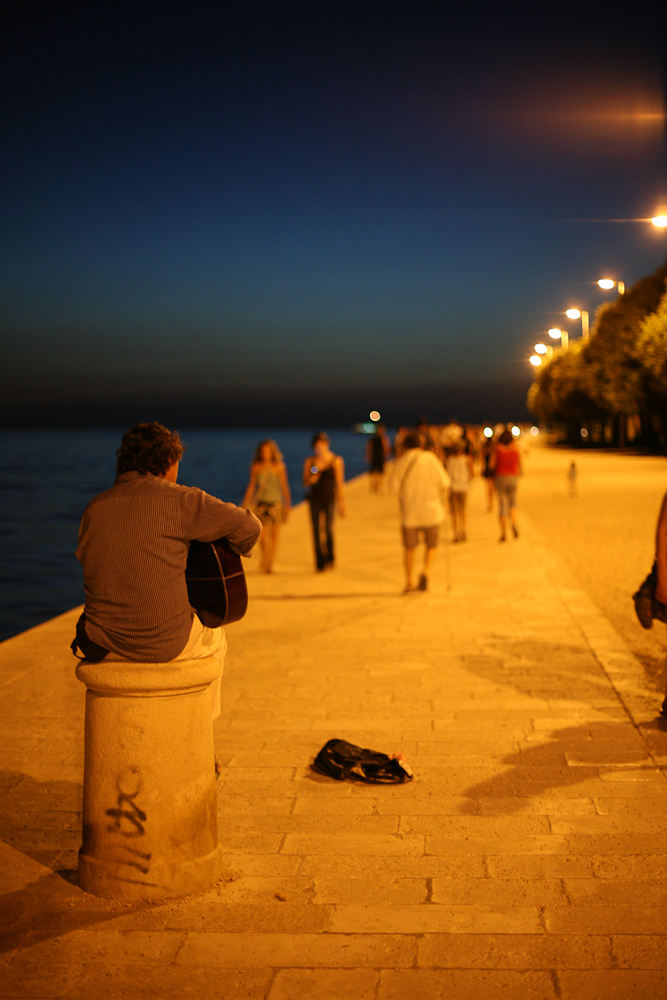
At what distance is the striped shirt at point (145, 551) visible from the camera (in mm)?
4027

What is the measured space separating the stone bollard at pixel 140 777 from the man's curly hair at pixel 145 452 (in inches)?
30.5

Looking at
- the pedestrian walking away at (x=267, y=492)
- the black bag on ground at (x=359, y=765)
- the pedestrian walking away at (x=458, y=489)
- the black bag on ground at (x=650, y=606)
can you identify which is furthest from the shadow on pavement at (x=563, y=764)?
the pedestrian walking away at (x=458, y=489)

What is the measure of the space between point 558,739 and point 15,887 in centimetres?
327

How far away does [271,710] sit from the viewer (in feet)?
22.5

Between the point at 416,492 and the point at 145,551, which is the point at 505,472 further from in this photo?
the point at 145,551

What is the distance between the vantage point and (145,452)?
4164mm

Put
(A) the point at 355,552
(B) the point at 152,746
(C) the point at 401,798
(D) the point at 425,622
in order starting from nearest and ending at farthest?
(B) the point at 152,746 < (C) the point at 401,798 < (D) the point at 425,622 < (A) the point at 355,552

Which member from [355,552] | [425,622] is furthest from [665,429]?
[425,622]

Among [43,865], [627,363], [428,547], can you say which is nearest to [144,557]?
[43,865]

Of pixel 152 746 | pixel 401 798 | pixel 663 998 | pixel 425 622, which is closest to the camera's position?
pixel 663 998

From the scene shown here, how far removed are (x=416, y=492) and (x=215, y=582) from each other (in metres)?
7.60

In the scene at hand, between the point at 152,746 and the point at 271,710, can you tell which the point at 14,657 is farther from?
the point at 152,746

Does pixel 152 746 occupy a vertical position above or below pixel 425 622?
above

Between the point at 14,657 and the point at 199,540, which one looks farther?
the point at 14,657
